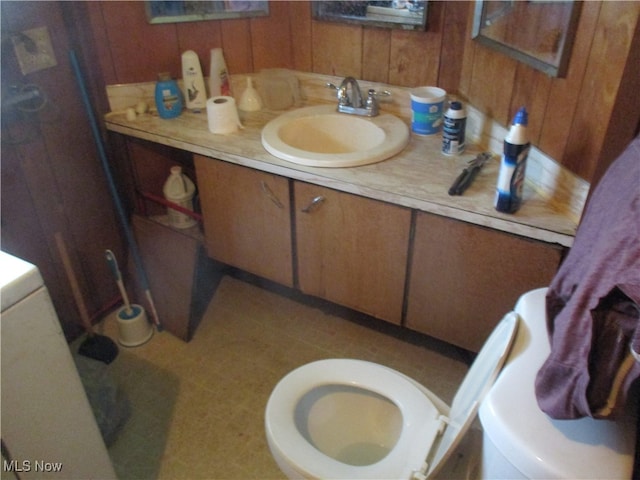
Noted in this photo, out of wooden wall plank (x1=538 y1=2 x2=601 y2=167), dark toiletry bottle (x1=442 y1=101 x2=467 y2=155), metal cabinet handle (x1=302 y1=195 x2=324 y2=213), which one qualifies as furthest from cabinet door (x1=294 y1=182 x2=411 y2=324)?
wooden wall plank (x1=538 y1=2 x2=601 y2=167)

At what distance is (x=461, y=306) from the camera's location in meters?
1.51

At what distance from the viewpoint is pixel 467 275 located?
4.74ft

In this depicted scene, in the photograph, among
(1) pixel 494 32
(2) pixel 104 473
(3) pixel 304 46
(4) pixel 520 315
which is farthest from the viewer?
(3) pixel 304 46

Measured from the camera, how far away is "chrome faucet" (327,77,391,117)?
180 centimetres

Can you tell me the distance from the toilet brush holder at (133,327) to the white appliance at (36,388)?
0.85 meters

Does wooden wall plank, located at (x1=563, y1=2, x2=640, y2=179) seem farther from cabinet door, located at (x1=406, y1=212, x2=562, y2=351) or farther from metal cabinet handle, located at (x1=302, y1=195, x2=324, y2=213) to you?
metal cabinet handle, located at (x1=302, y1=195, x2=324, y2=213)

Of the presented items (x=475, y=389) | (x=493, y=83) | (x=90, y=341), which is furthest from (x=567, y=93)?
(x=90, y=341)

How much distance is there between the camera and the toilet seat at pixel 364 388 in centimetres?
111

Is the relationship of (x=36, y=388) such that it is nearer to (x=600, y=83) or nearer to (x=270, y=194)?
(x=270, y=194)

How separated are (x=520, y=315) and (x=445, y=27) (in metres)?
1.04

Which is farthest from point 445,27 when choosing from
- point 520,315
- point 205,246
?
point 205,246

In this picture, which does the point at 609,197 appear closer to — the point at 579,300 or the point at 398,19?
the point at 579,300
